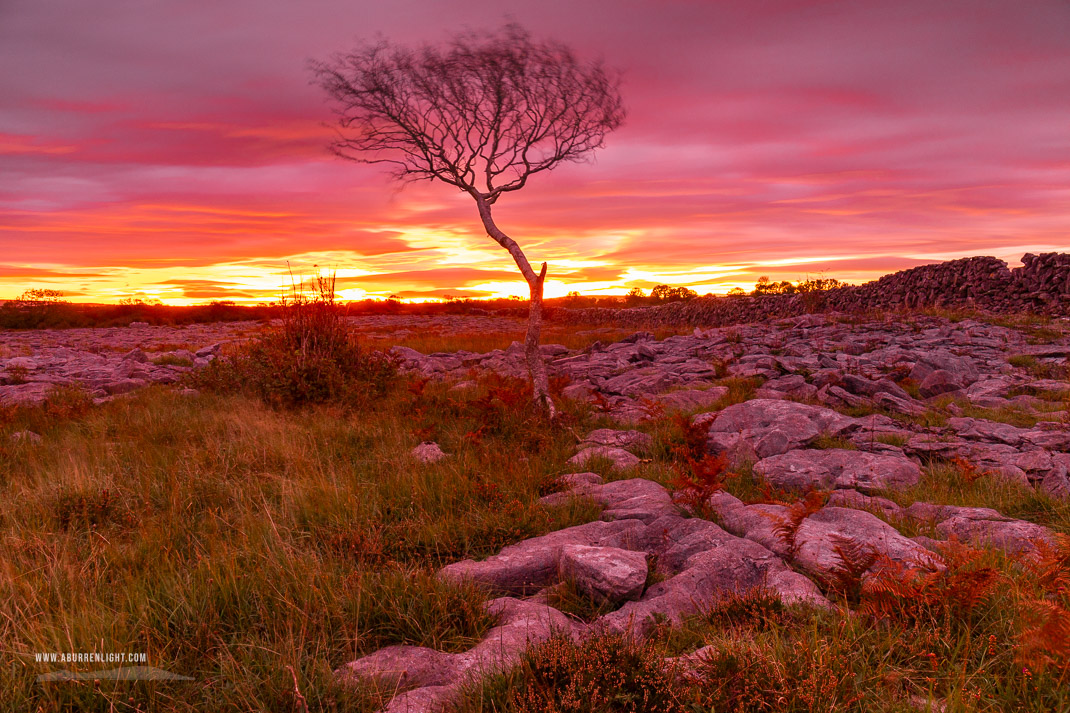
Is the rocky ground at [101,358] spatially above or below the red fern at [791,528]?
above

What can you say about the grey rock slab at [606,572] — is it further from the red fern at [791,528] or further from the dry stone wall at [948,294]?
the dry stone wall at [948,294]

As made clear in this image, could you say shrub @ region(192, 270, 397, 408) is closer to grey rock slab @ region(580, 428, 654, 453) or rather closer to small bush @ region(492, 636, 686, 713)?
grey rock slab @ region(580, 428, 654, 453)

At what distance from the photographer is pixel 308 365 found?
8.94m

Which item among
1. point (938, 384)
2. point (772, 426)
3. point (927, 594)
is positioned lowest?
point (927, 594)

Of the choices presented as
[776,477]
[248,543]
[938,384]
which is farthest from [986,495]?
[248,543]

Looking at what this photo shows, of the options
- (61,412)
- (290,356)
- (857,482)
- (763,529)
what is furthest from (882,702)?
(61,412)

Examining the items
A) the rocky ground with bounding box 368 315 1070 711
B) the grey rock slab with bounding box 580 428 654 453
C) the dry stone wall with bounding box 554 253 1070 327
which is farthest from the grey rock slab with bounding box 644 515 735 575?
the dry stone wall with bounding box 554 253 1070 327

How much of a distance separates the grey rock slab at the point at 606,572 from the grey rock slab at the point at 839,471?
253 centimetres

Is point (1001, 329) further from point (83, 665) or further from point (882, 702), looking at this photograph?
point (83, 665)

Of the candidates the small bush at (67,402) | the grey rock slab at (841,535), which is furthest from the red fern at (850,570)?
the small bush at (67,402)

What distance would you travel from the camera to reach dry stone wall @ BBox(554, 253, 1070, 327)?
683 inches

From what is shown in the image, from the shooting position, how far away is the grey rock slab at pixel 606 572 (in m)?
3.32

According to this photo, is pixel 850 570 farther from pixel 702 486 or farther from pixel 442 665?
pixel 442 665

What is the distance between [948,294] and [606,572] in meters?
21.4
